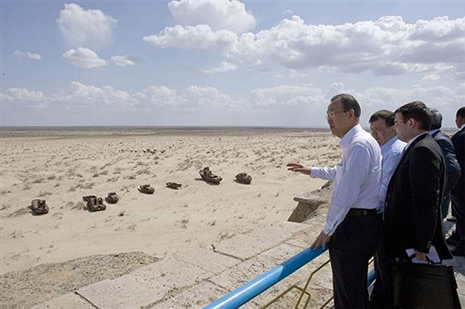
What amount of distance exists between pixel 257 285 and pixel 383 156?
1798mm

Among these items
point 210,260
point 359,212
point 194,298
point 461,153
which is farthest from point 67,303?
point 461,153

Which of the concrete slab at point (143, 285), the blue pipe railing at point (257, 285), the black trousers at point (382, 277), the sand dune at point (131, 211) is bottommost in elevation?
the sand dune at point (131, 211)

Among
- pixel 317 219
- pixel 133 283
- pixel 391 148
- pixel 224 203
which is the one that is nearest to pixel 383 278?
pixel 391 148

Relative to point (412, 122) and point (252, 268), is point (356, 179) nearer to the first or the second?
point (412, 122)

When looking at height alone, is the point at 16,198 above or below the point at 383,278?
below

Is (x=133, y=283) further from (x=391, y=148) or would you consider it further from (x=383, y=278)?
(x=391, y=148)

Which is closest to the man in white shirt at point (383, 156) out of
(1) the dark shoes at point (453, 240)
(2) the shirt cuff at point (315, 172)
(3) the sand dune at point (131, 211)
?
(2) the shirt cuff at point (315, 172)

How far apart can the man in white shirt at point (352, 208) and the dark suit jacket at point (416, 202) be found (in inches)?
6.9

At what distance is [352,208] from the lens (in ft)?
7.73

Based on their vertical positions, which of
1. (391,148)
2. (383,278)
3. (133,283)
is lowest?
(133,283)

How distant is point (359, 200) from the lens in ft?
7.70

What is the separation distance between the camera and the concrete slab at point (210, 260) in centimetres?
416

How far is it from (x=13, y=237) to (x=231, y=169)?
1191 cm

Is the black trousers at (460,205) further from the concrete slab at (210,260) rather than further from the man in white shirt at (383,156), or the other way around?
the concrete slab at (210,260)
